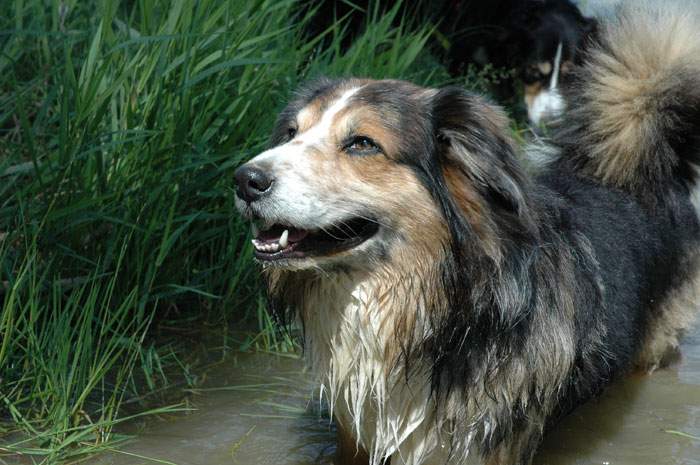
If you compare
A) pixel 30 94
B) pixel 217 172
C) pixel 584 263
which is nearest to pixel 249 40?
pixel 217 172

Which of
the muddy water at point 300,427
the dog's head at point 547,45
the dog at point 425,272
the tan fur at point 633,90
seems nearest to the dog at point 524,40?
the dog's head at point 547,45

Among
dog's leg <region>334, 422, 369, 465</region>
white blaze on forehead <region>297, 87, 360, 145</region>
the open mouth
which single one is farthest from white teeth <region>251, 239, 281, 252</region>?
dog's leg <region>334, 422, 369, 465</region>

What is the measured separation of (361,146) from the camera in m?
2.86

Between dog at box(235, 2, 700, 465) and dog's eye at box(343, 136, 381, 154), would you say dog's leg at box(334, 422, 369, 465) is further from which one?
dog's eye at box(343, 136, 381, 154)

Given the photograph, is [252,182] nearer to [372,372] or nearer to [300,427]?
[372,372]

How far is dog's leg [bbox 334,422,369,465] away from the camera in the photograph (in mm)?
3182

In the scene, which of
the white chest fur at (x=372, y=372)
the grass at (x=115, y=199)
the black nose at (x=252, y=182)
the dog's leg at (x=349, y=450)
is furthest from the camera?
the grass at (x=115, y=199)

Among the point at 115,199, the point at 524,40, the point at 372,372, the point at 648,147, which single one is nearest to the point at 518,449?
the point at 372,372

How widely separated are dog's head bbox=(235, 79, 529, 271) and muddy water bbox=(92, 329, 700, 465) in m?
0.94

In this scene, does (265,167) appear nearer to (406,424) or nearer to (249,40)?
(406,424)

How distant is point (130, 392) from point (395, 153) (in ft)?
5.18

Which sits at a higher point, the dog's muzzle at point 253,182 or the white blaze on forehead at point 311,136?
the white blaze on forehead at point 311,136

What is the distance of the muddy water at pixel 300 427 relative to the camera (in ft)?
11.0

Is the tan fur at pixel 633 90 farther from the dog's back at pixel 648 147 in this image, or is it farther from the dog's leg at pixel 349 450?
the dog's leg at pixel 349 450
